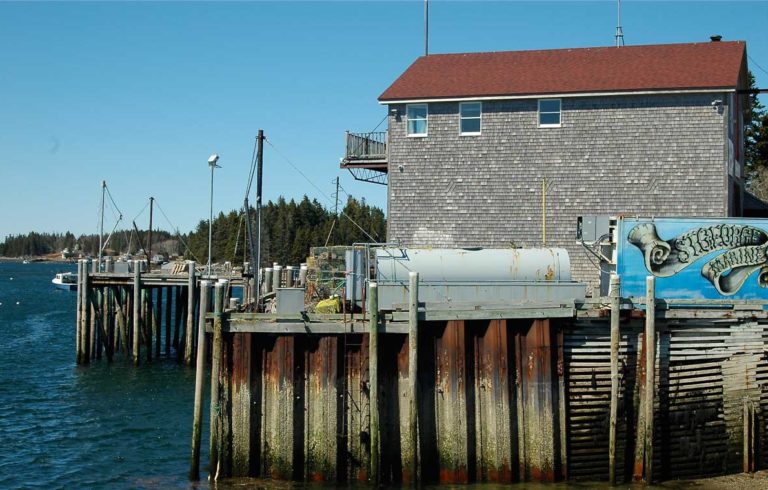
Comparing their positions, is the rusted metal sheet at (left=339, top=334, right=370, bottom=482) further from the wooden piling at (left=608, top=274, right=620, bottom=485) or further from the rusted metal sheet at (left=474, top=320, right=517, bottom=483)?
the wooden piling at (left=608, top=274, right=620, bottom=485)

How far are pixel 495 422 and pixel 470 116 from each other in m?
14.0

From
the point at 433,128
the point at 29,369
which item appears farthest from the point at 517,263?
the point at 29,369

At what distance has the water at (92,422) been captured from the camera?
2108cm

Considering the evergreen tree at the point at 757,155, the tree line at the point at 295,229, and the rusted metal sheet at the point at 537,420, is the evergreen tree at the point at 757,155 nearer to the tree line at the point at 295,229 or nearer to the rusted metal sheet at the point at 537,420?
the rusted metal sheet at the point at 537,420

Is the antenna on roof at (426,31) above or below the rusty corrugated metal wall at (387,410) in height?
above

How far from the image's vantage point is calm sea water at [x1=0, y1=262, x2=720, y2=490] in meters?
20.6

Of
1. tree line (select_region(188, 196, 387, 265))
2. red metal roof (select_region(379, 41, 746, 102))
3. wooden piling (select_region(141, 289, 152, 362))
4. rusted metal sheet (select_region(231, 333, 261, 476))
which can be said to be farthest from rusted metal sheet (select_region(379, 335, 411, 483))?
tree line (select_region(188, 196, 387, 265))

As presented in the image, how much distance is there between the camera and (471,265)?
2030 centimetres

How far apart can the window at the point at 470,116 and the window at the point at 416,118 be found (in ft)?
4.22

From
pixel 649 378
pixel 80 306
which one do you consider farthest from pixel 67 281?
pixel 649 378

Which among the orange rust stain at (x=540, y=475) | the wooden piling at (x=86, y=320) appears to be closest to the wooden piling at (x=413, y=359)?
the orange rust stain at (x=540, y=475)

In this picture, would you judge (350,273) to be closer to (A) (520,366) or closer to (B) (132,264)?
(A) (520,366)

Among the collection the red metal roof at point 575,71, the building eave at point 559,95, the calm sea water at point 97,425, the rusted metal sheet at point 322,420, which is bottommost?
the calm sea water at point 97,425

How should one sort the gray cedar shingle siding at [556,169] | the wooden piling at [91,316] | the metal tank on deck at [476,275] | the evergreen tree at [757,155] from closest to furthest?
the metal tank on deck at [476,275] < the gray cedar shingle siding at [556,169] < the wooden piling at [91,316] < the evergreen tree at [757,155]
